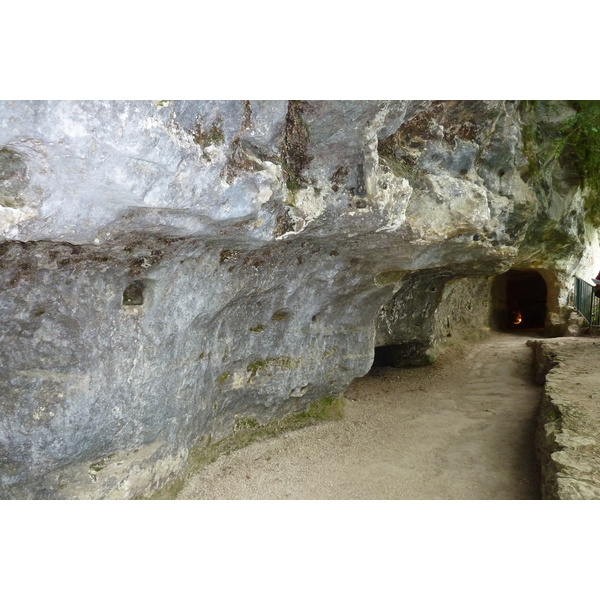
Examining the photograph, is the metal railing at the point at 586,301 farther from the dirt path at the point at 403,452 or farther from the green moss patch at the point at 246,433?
the green moss patch at the point at 246,433

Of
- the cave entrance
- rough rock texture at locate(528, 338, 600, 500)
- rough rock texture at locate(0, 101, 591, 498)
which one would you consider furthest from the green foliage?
Answer: the cave entrance

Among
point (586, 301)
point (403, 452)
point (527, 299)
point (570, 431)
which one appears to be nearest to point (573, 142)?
point (586, 301)

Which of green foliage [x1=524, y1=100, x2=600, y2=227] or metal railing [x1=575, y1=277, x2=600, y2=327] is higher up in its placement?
green foliage [x1=524, y1=100, x2=600, y2=227]

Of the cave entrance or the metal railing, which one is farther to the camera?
the cave entrance

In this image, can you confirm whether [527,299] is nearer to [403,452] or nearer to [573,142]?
[573,142]

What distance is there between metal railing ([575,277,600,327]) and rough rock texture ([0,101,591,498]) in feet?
20.2

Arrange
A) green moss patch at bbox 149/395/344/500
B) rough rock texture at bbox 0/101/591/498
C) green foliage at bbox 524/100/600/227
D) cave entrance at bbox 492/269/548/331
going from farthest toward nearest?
cave entrance at bbox 492/269/548/331 → green foliage at bbox 524/100/600/227 → green moss patch at bbox 149/395/344/500 → rough rock texture at bbox 0/101/591/498

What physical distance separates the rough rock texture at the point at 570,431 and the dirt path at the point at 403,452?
0.37 meters

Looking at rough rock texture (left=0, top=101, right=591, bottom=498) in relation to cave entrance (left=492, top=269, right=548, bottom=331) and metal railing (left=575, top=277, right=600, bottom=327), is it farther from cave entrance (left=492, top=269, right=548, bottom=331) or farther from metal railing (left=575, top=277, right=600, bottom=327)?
cave entrance (left=492, top=269, right=548, bottom=331)

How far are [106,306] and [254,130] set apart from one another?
1.41 meters

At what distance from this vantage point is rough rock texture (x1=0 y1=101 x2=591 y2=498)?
2.61m

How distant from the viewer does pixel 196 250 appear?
11.9ft

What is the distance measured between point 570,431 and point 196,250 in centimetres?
324

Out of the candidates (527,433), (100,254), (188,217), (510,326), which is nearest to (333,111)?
(188,217)
